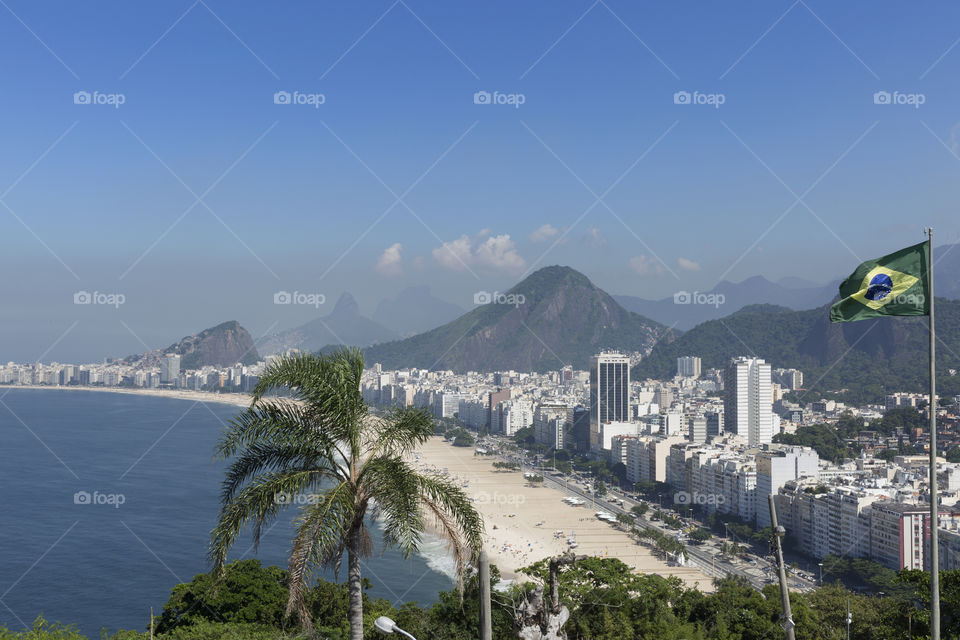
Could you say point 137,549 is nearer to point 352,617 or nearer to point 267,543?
point 267,543

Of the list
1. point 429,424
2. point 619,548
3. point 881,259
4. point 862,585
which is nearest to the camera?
point 881,259

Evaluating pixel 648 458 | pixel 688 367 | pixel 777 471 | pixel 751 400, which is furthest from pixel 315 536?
pixel 688 367

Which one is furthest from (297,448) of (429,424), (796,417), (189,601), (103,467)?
(796,417)

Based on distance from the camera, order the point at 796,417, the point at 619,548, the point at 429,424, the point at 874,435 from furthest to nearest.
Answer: the point at 796,417 → the point at 874,435 → the point at 619,548 → the point at 429,424

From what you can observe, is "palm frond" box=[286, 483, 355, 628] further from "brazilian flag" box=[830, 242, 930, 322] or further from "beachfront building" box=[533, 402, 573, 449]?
"beachfront building" box=[533, 402, 573, 449]

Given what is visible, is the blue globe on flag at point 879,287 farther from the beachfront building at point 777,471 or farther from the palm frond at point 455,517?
the beachfront building at point 777,471

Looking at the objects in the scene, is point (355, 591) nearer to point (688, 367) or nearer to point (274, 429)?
point (274, 429)

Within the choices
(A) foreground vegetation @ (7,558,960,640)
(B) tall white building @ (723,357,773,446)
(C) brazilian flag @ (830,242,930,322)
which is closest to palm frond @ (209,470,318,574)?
(A) foreground vegetation @ (7,558,960,640)
